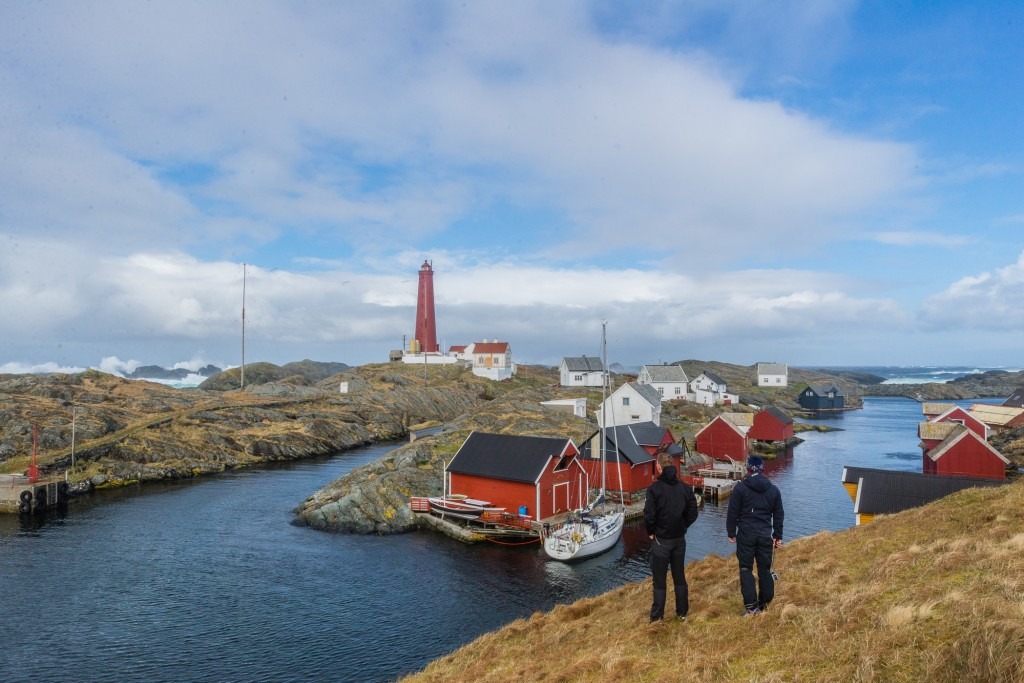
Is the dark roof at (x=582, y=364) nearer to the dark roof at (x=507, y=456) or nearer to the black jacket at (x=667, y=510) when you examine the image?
the dark roof at (x=507, y=456)

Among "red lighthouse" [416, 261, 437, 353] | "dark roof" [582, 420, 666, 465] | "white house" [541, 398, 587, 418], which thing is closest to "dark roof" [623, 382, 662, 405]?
"white house" [541, 398, 587, 418]

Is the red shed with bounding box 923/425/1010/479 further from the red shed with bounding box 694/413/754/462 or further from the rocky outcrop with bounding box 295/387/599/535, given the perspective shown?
the rocky outcrop with bounding box 295/387/599/535

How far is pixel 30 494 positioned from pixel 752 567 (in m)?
59.2

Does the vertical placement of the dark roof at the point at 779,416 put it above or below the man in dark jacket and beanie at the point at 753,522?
below

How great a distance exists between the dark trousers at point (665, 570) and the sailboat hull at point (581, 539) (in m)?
24.2

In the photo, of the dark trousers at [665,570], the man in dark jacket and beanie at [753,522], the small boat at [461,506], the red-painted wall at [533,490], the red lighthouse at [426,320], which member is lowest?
the small boat at [461,506]

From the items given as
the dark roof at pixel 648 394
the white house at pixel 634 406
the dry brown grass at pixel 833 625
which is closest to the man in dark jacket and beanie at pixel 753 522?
the dry brown grass at pixel 833 625

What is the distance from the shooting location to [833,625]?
34.4ft

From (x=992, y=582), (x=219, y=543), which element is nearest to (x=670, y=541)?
(x=992, y=582)

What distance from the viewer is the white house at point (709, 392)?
A: 120625 millimetres

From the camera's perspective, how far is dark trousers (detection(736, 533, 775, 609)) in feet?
38.2

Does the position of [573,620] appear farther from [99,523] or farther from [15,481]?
[15,481]

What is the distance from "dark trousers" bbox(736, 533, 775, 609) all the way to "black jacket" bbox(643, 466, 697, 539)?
3.53ft

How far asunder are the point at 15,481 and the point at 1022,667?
67667mm
